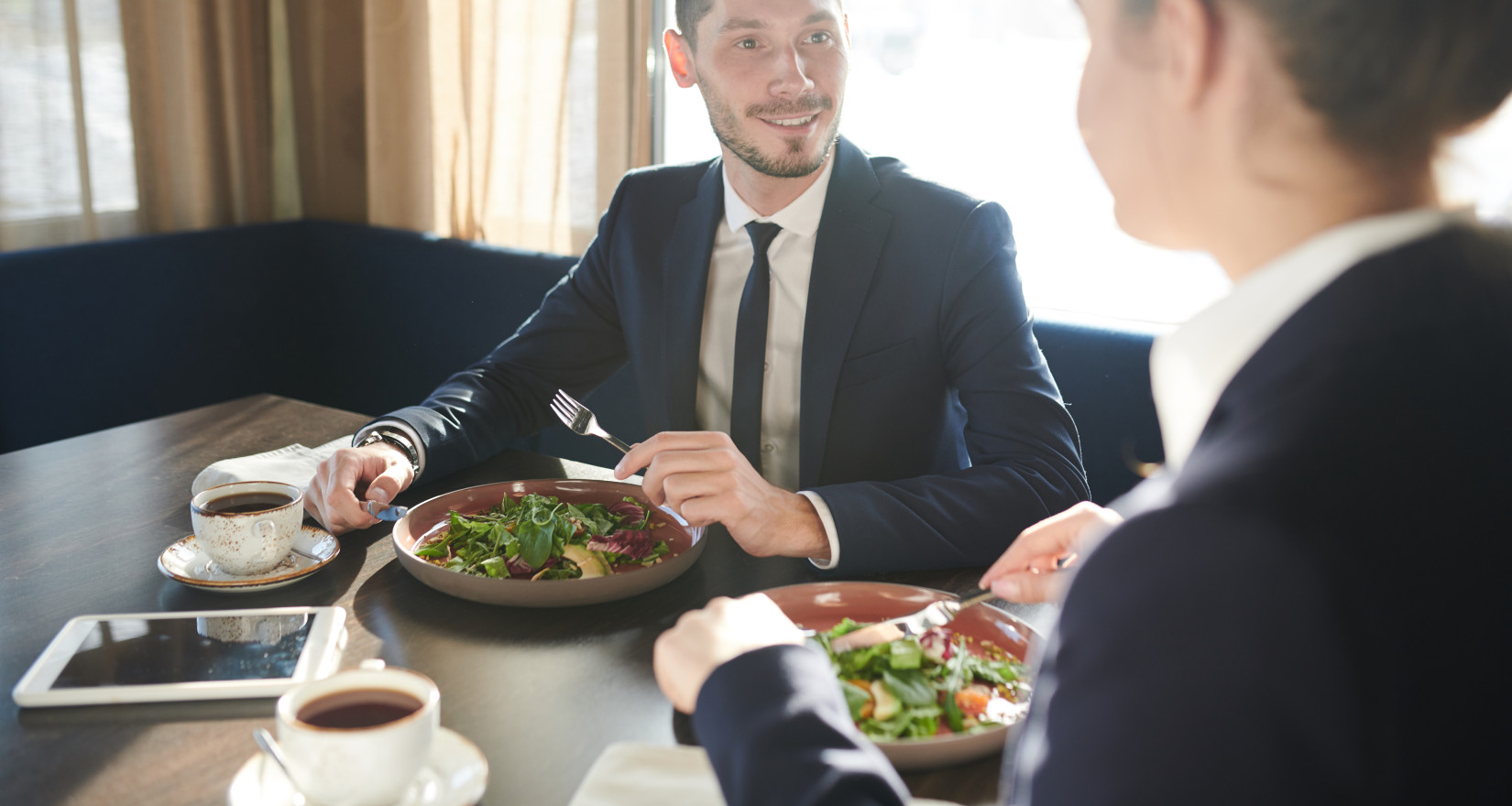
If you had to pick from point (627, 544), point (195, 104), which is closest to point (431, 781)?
point (627, 544)

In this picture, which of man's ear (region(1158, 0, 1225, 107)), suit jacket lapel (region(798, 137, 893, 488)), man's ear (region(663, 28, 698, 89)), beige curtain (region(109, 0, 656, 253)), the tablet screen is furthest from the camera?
beige curtain (region(109, 0, 656, 253))

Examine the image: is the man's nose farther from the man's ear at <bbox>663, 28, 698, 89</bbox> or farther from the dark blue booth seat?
the dark blue booth seat

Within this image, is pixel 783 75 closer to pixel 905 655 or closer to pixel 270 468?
pixel 270 468

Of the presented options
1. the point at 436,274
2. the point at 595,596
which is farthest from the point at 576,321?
the point at 436,274

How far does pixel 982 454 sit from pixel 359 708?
0.95 m

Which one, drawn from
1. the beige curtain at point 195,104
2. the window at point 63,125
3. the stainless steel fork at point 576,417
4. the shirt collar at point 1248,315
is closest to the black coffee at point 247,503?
the stainless steel fork at point 576,417

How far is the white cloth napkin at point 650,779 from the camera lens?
0.77 m

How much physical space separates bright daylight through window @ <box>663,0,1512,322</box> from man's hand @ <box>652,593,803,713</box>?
6.56 ft

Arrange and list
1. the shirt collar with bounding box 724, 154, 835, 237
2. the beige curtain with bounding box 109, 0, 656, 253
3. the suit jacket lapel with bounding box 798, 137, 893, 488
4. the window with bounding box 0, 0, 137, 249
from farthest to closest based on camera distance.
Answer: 1. the beige curtain with bounding box 109, 0, 656, 253
2. the window with bounding box 0, 0, 137, 249
3. the shirt collar with bounding box 724, 154, 835, 237
4. the suit jacket lapel with bounding box 798, 137, 893, 488

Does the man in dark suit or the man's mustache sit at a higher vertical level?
the man's mustache

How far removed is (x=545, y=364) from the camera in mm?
1959

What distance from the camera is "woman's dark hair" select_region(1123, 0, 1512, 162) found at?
503 millimetres

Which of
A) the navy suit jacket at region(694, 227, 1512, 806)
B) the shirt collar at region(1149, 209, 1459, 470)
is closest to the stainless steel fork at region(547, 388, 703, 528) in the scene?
the shirt collar at region(1149, 209, 1459, 470)

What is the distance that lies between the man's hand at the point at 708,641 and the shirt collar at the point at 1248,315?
29cm
